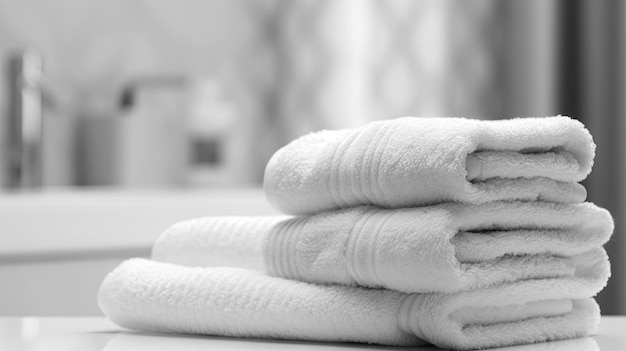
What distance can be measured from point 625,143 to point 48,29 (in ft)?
4.13

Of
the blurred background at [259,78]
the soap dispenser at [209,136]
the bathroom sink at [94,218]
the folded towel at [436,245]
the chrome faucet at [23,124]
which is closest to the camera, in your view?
the folded towel at [436,245]

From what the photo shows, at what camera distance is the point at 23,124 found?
74.0 inches

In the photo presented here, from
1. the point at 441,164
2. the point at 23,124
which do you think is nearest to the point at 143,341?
the point at 441,164

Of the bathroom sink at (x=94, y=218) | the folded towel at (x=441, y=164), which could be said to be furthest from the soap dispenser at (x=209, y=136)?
the folded towel at (x=441, y=164)

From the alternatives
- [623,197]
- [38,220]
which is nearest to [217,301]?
[38,220]

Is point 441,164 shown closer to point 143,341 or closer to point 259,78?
point 143,341

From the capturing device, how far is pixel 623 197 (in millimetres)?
2148

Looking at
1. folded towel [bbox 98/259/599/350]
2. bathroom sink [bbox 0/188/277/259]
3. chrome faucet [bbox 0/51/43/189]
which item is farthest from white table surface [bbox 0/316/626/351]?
chrome faucet [bbox 0/51/43/189]

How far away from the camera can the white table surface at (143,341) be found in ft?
2.30

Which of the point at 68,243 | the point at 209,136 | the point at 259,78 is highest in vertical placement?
the point at 259,78

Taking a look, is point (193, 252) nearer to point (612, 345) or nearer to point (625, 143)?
point (612, 345)

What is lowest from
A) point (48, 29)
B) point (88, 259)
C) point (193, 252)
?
point (88, 259)

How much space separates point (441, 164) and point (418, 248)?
0.06m

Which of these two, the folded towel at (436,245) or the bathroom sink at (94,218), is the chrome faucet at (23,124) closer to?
the bathroom sink at (94,218)
